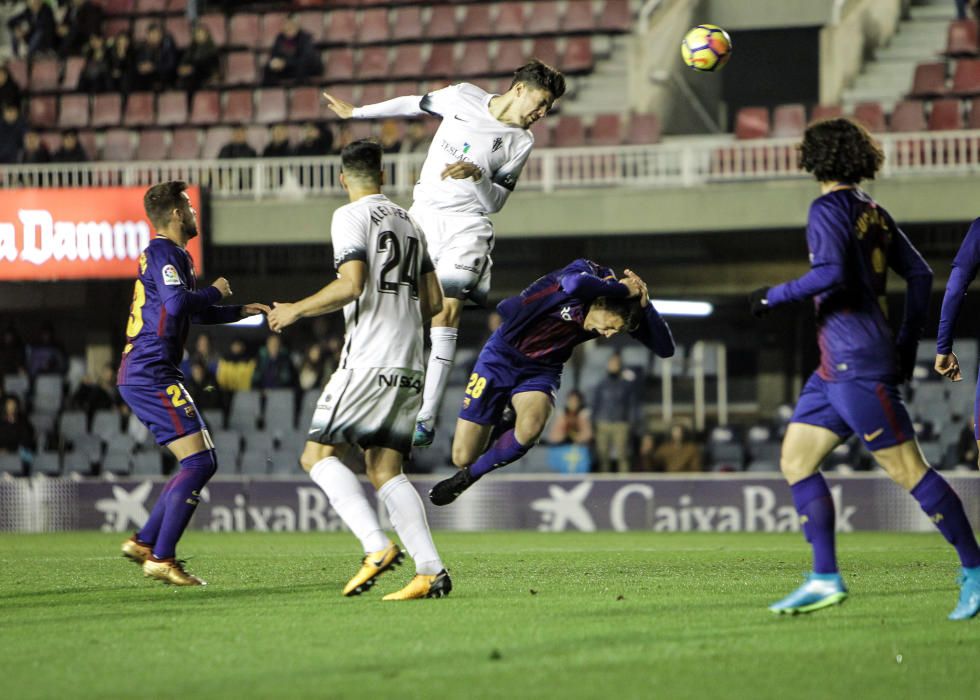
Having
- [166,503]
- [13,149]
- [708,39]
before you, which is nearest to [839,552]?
[708,39]

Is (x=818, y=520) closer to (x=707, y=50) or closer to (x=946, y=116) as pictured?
(x=707, y=50)

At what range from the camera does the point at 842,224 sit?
6.27 m

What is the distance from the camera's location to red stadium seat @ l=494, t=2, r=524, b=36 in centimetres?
2555

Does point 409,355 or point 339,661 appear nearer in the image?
point 339,661

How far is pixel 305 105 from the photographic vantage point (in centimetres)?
2448

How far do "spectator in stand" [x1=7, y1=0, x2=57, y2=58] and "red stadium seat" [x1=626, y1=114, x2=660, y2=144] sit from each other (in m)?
10.2

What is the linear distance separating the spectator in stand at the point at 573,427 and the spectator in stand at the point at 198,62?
9.38m

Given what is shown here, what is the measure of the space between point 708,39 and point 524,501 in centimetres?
765

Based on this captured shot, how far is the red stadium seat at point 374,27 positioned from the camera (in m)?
26.0

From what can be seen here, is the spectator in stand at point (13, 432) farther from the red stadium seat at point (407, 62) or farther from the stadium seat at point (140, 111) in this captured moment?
the red stadium seat at point (407, 62)

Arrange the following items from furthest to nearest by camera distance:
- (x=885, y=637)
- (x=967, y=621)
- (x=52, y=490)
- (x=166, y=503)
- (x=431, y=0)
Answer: (x=431, y=0)
(x=52, y=490)
(x=166, y=503)
(x=967, y=621)
(x=885, y=637)

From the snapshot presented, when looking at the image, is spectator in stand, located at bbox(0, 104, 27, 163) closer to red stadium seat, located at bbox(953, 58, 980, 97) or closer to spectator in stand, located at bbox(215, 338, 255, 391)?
spectator in stand, located at bbox(215, 338, 255, 391)

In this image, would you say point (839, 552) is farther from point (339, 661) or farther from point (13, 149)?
point (13, 149)

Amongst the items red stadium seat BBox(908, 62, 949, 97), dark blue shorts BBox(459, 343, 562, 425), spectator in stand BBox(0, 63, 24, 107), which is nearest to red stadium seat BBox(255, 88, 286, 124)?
spectator in stand BBox(0, 63, 24, 107)
